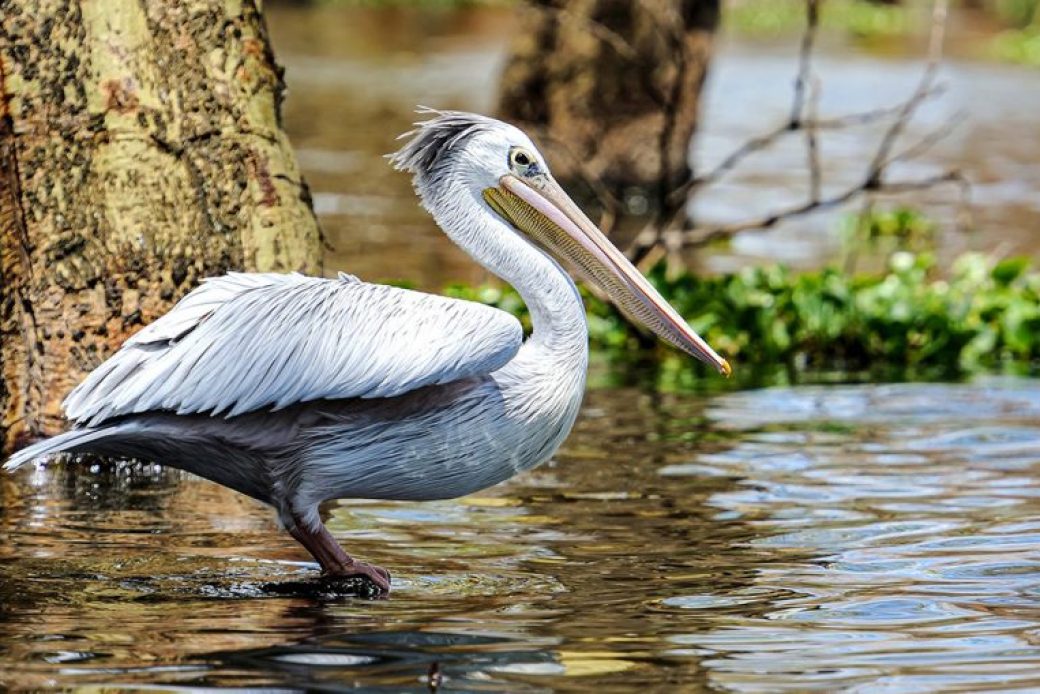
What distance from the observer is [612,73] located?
588 inches

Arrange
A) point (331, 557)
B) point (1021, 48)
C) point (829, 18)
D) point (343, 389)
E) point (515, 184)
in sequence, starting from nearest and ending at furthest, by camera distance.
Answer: point (343, 389) → point (331, 557) → point (515, 184) → point (1021, 48) → point (829, 18)

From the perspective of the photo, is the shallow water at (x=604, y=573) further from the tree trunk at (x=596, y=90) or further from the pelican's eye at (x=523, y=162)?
the tree trunk at (x=596, y=90)

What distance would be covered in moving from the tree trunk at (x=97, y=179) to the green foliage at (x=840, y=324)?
280 centimetres

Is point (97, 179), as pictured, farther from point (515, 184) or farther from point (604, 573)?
point (604, 573)

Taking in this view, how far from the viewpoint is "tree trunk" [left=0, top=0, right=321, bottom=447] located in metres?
6.53

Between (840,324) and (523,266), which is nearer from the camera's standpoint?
(523,266)

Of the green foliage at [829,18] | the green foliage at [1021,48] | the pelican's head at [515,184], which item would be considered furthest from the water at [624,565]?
the green foliage at [829,18]

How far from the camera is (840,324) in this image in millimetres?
9422

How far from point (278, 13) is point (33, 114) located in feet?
124

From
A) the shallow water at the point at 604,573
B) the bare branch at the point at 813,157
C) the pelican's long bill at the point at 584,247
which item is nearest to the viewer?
the shallow water at the point at 604,573

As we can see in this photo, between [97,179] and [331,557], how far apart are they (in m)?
2.01

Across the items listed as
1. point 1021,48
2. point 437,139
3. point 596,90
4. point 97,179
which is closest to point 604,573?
point 437,139

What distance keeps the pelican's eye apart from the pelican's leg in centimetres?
114

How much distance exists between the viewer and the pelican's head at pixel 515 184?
538cm
